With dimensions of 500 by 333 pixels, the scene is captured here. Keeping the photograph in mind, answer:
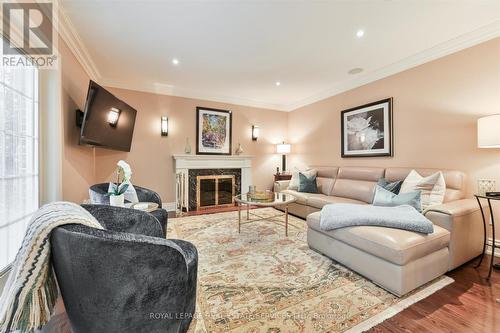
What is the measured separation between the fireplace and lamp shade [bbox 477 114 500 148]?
3891 millimetres

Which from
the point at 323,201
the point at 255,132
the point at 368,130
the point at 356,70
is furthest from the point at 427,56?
the point at 255,132

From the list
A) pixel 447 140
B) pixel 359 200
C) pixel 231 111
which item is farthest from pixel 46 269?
pixel 231 111

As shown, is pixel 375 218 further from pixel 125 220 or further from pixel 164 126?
pixel 164 126

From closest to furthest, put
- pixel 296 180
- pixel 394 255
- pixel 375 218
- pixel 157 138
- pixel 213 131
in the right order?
pixel 394 255, pixel 375 218, pixel 296 180, pixel 157 138, pixel 213 131

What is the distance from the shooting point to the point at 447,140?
2.73m

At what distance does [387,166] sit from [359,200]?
745 millimetres

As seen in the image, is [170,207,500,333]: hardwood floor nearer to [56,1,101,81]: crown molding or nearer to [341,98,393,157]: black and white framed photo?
[341,98,393,157]: black and white framed photo

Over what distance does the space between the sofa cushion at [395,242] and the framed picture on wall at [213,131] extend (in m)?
3.44

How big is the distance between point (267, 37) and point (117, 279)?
2.76 metres

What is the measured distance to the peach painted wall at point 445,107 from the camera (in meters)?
2.40

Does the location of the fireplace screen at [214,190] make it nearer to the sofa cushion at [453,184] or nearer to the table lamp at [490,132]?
the sofa cushion at [453,184]

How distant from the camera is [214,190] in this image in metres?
4.72

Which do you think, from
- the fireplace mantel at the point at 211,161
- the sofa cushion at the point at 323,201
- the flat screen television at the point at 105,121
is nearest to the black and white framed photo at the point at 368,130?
the sofa cushion at the point at 323,201

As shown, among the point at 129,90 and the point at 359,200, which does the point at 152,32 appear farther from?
the point at 359,200
